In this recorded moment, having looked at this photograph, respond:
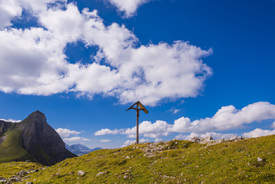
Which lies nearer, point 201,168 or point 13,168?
point 201,168

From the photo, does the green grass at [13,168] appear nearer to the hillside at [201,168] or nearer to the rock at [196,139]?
the hillside at [201,168]

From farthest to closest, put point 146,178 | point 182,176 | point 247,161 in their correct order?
point 146,178
point 182,176
point 247,161

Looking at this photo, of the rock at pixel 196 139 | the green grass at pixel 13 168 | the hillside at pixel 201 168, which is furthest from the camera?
the green grass at pixel 13 168

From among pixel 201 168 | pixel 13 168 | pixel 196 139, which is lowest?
pixel 13 168

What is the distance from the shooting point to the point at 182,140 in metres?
35.3

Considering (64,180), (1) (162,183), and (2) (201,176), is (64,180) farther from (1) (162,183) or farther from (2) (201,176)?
(2) (201,176)

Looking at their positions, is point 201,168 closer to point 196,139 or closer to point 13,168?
point 196,139

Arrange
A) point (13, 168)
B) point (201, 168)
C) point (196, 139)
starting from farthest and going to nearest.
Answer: point (13, 168) < point (196, 139) < point (201, 168)

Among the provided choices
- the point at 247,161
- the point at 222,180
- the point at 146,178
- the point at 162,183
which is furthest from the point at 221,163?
the point at 146,178

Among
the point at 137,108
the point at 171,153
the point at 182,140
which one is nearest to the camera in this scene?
the point at 171,153

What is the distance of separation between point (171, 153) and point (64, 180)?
55.0 feet

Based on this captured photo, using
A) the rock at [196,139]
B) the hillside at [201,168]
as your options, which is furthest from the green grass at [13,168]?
the rock at [196,139]

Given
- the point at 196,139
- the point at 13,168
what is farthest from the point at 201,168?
the point at 13,168

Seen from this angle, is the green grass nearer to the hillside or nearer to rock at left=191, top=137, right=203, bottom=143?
the hillside
